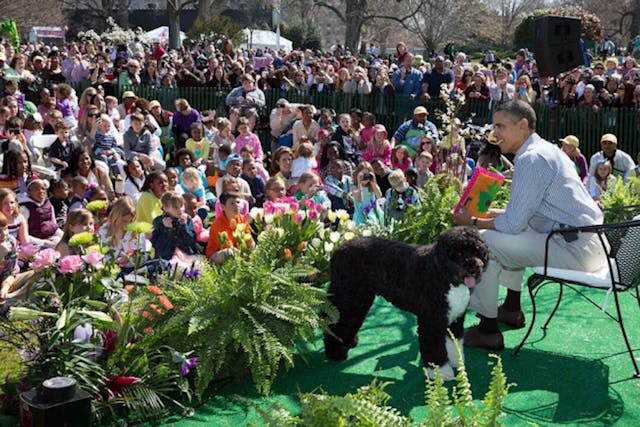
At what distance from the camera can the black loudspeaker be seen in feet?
34.7

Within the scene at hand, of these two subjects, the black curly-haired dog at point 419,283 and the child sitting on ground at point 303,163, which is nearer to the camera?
the black curly-haired dog at point 419,283

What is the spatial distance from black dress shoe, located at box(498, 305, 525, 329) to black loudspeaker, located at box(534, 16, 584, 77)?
4.93 meters

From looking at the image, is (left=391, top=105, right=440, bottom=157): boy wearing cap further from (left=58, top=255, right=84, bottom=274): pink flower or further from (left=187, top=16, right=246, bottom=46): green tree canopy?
(left=187, top=16, right=246, bottom=46): green tree canopy

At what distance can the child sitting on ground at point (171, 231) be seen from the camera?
773cm

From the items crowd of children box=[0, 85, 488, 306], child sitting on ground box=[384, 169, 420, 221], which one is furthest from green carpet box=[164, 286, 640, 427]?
child sitting on ground box=[384, 169, 420, 221]

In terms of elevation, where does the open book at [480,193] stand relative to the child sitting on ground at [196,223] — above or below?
above

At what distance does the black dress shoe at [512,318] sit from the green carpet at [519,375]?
6cm

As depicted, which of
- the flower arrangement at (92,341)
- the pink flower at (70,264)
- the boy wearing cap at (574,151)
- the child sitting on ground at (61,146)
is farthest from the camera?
the boy wearing cap at (574,151)

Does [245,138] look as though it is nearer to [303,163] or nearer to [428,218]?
[303,163]

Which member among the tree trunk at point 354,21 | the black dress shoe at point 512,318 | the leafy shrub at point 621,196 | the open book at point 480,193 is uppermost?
the tree trunk at point 354,21

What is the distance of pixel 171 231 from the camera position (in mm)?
7785

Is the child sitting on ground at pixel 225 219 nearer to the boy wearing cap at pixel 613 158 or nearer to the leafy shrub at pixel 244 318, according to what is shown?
the leafy shrub at pixel 244 318

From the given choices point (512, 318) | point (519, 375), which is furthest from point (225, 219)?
point (519, 375)

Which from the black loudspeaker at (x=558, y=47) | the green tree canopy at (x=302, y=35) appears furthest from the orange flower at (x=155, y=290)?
the green tree canopy at (x=302, y=35)
